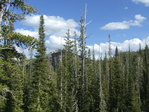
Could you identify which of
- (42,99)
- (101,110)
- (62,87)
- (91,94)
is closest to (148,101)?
(91,94)

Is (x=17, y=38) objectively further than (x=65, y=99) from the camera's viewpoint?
No

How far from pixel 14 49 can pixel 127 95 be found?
44477 mm

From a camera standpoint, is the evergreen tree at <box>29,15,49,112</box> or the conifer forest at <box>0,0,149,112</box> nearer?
the conifer forest at <box>0,0,149,112</box>

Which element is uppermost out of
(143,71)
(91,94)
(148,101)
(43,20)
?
(43,20)

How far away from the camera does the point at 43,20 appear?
28.0 metres

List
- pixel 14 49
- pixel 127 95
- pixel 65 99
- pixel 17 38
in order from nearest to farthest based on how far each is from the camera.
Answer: pixel 17 38 → pixel 14 49 → pixel 65 99 → pixel 127 95

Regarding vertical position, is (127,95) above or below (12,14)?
below

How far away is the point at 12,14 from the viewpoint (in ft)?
27.3

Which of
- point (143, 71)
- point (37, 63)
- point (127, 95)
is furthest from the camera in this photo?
point (143, 71)

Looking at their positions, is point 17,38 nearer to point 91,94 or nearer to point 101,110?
point 101,110

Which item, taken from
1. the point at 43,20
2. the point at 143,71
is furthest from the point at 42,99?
the point at 143,71

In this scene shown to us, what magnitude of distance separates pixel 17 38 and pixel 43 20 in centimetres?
2079

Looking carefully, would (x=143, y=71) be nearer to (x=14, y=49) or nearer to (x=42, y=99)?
(x=42, y=99)

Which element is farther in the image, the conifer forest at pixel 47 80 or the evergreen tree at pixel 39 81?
the evergreen tree at pixel 39 81
